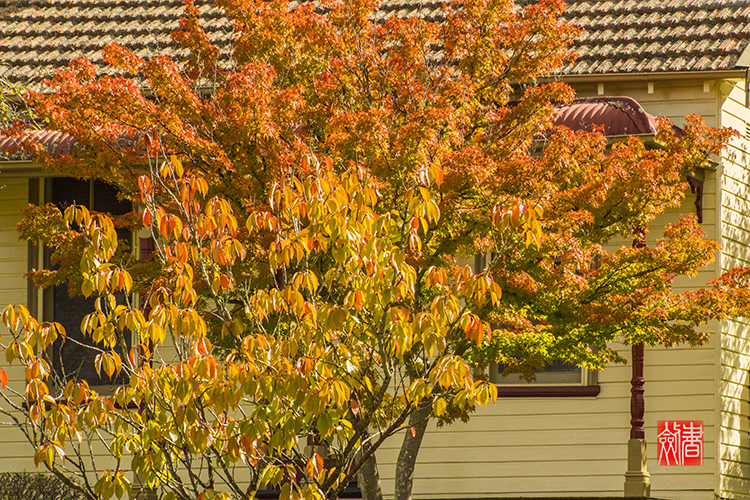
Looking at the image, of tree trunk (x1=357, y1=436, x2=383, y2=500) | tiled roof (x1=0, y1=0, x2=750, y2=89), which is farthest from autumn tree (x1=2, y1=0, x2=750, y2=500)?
tiled roof (x1=0, y1=0, x2=750, y2=89)

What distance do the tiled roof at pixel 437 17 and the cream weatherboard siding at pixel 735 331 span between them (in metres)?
0.87

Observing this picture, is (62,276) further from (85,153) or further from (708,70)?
(708,70)

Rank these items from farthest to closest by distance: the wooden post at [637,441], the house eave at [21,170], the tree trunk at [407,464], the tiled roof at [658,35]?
the house eave at [21,170] < the tiled roof at [658,35] < the wooden post at [637,441] < the tree trunk at [407,464]

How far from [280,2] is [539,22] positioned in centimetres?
261

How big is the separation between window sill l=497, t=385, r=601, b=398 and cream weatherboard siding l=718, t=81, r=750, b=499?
1.68 meters

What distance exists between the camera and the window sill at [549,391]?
12.6 metres

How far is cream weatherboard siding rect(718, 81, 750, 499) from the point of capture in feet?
40.2

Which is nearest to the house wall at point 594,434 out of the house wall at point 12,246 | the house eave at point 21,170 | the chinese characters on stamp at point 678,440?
the chinese characters on stamp at point 678,440

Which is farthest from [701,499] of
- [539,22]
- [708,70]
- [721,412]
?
[539,22]

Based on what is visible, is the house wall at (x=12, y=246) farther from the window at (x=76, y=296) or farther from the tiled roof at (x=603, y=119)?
the tiled roof at (x=603, y=119)

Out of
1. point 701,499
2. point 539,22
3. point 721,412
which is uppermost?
point 539,22

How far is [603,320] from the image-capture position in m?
8.77

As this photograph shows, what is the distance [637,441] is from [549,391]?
65.7 inches

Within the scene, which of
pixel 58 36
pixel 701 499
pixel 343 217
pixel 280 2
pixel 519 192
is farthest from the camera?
pixel 58 36
